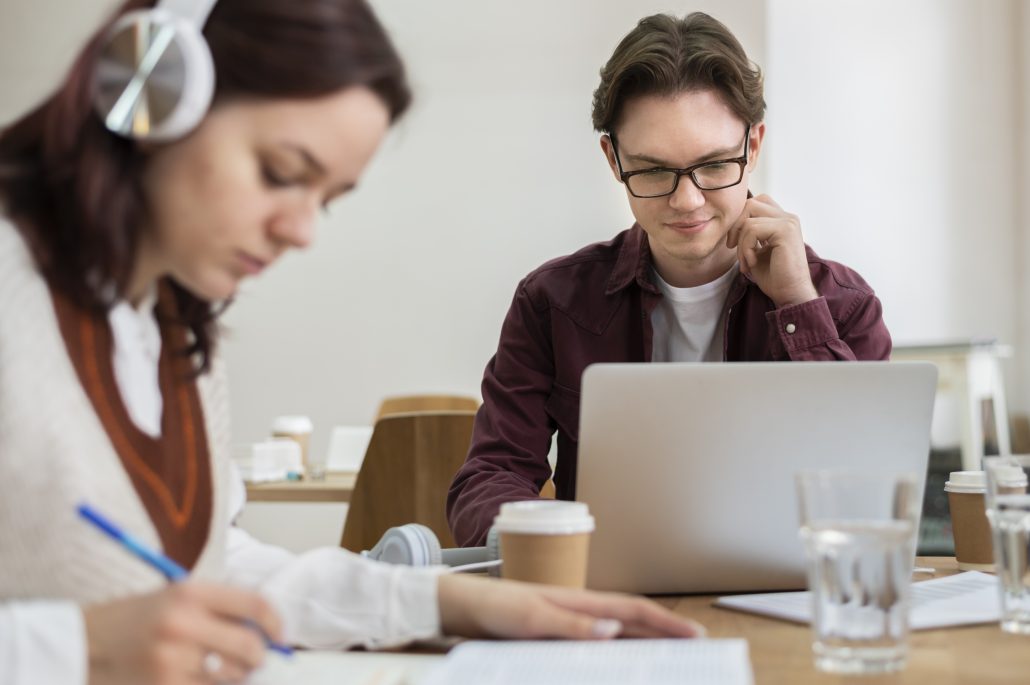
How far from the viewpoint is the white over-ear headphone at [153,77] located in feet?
2.78

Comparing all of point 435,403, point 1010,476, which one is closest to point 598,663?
point 1010,476

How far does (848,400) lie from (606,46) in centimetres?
349

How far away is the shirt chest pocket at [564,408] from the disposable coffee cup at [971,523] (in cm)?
58

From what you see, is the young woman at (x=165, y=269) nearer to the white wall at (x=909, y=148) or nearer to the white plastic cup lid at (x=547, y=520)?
the white plastic cup lid at (x=547, y=520)

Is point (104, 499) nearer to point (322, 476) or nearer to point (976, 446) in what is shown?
point (322, 476)

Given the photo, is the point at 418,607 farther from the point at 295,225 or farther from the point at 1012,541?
the point at 1012,541

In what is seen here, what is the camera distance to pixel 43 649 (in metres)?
0.70

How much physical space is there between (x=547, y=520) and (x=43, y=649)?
1.49ft

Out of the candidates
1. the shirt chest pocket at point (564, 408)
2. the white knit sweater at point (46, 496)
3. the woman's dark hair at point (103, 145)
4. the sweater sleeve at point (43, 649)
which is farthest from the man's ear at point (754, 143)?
the sweater sleeve at point (43, 649)

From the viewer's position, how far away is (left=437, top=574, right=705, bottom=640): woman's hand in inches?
36.1

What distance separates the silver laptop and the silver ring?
20.3 inches

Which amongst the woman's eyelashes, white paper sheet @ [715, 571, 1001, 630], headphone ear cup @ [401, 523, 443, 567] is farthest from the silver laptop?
the woman's eyelashes

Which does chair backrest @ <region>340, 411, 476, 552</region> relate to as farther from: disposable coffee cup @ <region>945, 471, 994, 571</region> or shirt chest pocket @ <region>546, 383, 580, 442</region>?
disposable coffee cup @ <region>945, 471, 994, 571</region>

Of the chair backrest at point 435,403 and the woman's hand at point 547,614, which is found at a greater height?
the chair backrest at point 435,403
